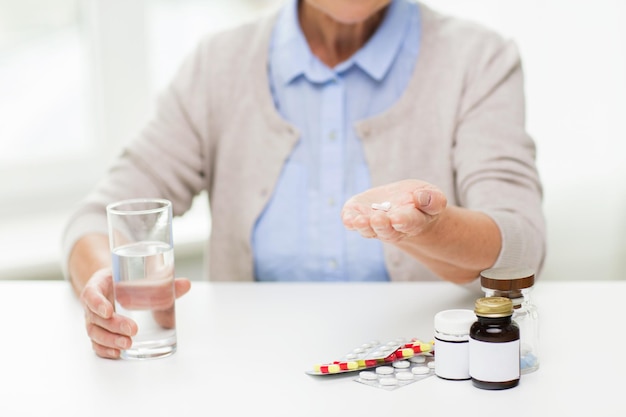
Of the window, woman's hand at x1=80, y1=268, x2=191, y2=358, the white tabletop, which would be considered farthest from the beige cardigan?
the window

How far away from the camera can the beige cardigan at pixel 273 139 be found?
1577 mm

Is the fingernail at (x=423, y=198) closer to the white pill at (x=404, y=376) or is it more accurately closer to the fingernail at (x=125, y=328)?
the white pill at (x=404, y=376)

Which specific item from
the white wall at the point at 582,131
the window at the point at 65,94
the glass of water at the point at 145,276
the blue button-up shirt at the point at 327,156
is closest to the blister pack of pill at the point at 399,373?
the glass of water at the point at 145,276

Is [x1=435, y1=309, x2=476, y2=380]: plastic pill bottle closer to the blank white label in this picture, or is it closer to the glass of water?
the blank white label

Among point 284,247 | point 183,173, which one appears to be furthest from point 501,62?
point 183,173

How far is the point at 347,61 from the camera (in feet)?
5.63

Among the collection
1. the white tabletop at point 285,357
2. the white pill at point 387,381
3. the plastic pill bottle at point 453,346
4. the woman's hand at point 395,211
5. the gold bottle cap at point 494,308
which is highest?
the woman's hand at point 395,211

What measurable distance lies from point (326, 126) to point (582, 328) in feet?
2.12

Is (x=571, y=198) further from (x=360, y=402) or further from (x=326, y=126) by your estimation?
(x=360, y=402)

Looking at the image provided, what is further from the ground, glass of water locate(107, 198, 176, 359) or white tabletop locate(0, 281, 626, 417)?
glass of water locate(107, 198, 176, 359)

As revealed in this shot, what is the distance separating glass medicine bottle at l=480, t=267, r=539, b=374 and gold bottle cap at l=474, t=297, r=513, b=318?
46mm

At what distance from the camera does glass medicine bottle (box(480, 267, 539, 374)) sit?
3.39 ft

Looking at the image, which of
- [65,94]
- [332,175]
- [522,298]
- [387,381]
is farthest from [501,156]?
[65,94]

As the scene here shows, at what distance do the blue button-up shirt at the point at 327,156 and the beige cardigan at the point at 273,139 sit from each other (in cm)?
3
